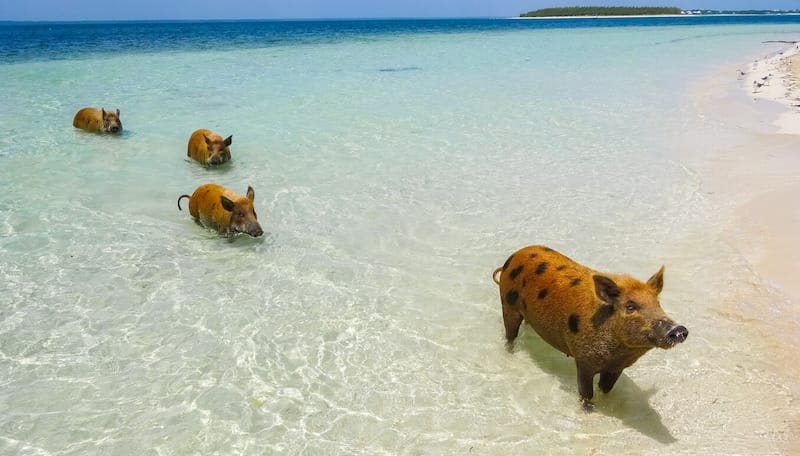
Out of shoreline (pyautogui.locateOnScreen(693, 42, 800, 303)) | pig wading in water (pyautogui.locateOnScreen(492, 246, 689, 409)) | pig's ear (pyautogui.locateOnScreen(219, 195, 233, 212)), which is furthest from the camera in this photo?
pig's ear (pyautogui.locateOnScreen(219, 195, 233, 212))

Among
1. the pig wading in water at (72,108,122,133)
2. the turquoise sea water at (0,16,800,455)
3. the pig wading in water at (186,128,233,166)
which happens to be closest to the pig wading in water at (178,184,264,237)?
the turquoise sea water at (0,16,800,455)

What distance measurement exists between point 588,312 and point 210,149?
8.81m

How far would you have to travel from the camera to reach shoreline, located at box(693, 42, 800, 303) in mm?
6844

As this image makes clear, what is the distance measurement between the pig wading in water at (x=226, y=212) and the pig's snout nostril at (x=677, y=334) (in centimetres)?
540

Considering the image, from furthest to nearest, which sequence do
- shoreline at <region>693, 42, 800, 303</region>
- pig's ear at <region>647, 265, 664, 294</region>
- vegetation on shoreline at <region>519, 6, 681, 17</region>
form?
vegetation on shoreline at <region>519, 6, 681, 17</region>
shoreline at <region>693, 42, 800, 303</region>
pig's ear at <region>647, 265, 664, 294</region>

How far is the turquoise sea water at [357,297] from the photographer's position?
439cm

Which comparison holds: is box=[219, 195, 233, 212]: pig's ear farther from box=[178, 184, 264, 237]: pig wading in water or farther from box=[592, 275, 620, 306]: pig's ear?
box=[592, 275, 620, 306]: pig's ear

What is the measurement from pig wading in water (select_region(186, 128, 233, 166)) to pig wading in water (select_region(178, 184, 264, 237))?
3047 mm

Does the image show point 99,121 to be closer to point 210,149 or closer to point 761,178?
point 210,149

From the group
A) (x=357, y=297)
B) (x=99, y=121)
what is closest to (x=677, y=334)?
(x=357, y=297)

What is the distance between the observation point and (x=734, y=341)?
528cm

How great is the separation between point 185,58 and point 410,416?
3648cm

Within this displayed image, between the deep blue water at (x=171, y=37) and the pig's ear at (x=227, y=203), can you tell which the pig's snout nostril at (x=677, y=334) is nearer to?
the pig's ear at (x=227, y=203)

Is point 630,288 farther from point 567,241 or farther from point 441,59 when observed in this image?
point 441,59
